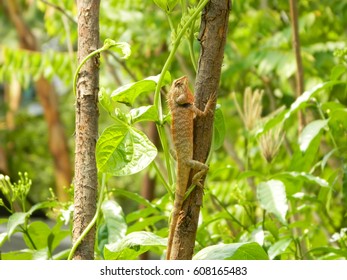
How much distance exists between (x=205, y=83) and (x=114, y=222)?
55 cm

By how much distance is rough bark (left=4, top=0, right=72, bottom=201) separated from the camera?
10.8 meters

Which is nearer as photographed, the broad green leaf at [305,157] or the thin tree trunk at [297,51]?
the broad green leaf at [305,157]

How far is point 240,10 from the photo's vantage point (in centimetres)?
324

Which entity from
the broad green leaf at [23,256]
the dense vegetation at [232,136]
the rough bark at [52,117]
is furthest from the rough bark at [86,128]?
the rough bark at [52,117]

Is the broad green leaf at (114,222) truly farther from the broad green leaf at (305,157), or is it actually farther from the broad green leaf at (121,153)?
the broad green leaf at (305,157)

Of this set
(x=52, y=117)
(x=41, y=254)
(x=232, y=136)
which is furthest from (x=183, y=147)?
(x=52, y=117)

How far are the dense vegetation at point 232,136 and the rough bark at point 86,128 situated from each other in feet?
0.09

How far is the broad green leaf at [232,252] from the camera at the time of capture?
1.08 metres

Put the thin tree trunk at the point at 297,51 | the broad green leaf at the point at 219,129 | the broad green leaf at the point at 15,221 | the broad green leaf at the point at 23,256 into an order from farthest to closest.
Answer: the thin tree trunk at the point at 297,51
the broad green leaf at the point at 23,256
the broad green leaf at the point at 15,221
the broad green leaf at the point at 219,129

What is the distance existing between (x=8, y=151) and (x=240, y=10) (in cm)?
853

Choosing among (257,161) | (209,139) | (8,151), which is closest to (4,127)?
(8,151)

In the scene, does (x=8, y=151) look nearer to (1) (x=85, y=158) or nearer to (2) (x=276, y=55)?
(2) (x=276, y=55)

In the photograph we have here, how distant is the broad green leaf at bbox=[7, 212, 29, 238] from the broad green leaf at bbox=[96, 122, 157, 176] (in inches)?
17.8

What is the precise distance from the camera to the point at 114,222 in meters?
1.49
